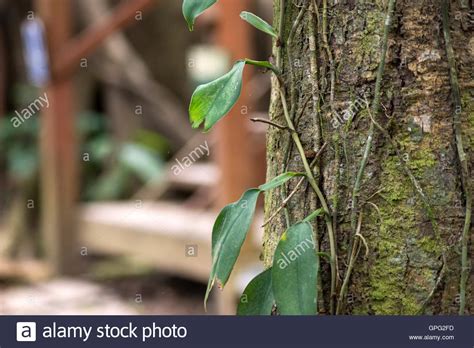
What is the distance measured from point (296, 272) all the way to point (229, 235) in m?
0.12

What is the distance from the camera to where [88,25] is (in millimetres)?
6801

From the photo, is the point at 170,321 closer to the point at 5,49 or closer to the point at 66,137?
the point at 66,137

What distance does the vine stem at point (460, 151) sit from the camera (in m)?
1.03

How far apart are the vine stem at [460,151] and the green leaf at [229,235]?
29 cm

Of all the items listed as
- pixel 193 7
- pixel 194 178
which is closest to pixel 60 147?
pixel 194 178

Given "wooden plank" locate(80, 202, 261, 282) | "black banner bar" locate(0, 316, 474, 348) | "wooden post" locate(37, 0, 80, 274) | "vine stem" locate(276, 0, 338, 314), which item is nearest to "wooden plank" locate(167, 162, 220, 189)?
"wooden plank" locate(80, 202, 261, 282)

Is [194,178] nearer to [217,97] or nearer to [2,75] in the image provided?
[217,97]

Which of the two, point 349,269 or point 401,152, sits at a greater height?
point 401,152

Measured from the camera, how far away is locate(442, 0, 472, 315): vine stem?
1.03 meters

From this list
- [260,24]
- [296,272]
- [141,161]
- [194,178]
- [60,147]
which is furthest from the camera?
[141,161]

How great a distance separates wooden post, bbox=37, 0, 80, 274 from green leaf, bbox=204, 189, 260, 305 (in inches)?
157

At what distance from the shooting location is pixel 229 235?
1062mm

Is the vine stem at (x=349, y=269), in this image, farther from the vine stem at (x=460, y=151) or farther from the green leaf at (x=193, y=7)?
the green leaf at (x=193, y=7)

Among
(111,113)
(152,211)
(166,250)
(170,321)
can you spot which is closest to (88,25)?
(111,113)
